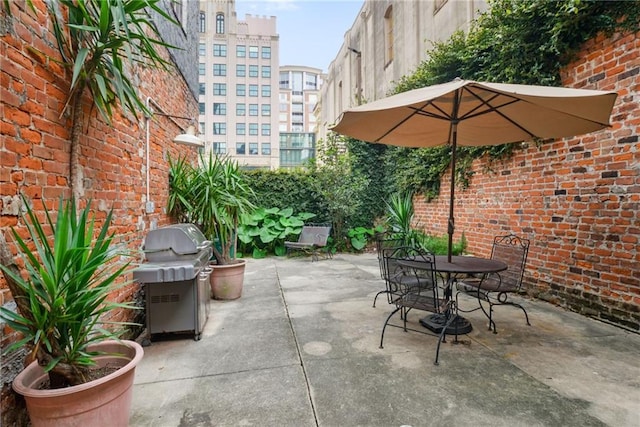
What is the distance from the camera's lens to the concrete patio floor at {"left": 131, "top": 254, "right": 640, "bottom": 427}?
6.07ft

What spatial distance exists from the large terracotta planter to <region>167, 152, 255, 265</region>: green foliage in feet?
7.97

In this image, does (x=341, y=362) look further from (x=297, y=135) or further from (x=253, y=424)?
(x=297, y=135)

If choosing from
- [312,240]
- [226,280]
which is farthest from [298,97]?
[226,280]

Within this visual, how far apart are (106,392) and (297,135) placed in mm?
46530

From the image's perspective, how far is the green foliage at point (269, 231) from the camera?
24.2 feet

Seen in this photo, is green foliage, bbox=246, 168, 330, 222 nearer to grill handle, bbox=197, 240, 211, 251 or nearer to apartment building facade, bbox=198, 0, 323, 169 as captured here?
grill handle, bbox=197, 240, 211, 251

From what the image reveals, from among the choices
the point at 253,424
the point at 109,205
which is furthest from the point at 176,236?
the point at 253,424

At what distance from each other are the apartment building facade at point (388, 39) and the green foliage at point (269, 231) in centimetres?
402

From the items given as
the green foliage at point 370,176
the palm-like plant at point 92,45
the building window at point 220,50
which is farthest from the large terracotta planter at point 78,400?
the building window at point 220,50

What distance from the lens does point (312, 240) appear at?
284 inches

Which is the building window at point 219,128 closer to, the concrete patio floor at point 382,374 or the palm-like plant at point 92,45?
the concrete patio floor at point 382,374

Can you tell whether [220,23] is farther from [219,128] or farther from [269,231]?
[269,231]

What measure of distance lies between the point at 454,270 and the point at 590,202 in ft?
6.36

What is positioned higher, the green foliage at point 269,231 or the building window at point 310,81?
the building window at point 310,81
